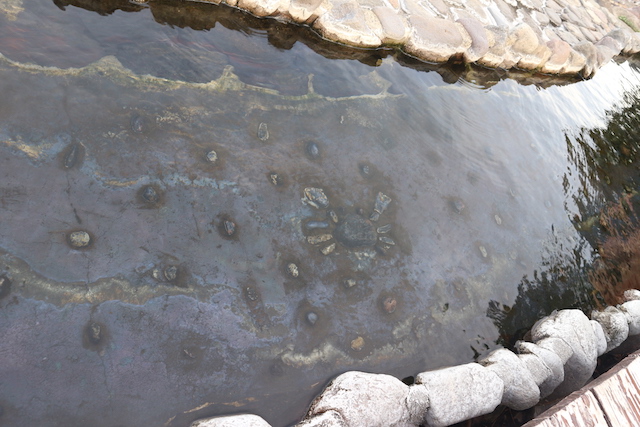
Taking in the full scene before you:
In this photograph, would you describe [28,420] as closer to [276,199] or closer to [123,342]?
[123,342]

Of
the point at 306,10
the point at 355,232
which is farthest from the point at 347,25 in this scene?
the point at 355,232

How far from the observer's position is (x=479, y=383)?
231 centimetres

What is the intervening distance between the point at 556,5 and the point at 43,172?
9004mm

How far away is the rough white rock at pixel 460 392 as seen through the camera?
7.09 ft

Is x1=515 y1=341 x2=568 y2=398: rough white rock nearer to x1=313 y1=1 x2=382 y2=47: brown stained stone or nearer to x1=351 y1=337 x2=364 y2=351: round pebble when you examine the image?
x1=351 y1=337 x2=364 y2=351: round pebble

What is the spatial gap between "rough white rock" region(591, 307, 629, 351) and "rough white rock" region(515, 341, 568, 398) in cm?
79

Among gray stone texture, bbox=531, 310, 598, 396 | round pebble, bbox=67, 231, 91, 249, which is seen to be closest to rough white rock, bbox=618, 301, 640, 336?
gray stone texture, bbox=531, 310, 598, 396

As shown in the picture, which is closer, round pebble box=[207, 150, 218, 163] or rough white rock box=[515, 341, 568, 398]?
rough white rock box=[515, 341, 568, 398]

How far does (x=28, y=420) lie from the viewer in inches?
68.4

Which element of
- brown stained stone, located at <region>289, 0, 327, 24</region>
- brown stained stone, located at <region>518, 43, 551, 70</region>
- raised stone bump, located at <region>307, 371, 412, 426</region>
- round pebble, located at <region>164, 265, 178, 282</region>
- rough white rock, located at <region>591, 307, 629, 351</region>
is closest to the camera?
raised stone bump, located at <region>307, 371, 412, 426</region>

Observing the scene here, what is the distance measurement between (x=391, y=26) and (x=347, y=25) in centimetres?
59

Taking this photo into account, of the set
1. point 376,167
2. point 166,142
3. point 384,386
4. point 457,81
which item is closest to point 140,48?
point 166,142

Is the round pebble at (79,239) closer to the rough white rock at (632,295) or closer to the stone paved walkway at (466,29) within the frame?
the stone paved walkway at (466,29)

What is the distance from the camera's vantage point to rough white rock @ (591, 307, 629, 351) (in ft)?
10.2
